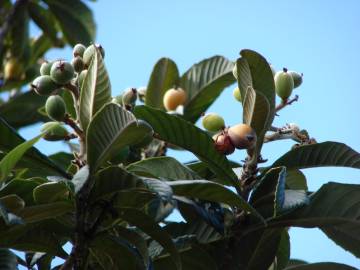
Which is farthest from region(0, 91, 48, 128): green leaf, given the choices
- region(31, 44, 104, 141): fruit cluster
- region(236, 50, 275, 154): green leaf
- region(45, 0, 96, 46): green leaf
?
region(236, 50, 275, 154): green leaf

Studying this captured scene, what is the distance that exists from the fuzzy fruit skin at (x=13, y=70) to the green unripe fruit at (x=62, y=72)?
6.80 feet

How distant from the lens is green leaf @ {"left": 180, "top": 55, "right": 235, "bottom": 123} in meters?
2.06

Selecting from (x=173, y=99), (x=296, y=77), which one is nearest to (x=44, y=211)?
(x=296, y=77)

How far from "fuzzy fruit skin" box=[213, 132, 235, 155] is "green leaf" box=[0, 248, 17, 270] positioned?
0.45 m

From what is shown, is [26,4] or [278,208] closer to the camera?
[278,208]

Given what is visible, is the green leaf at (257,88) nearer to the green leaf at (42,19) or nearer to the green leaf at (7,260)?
the green leaf at (7,260)

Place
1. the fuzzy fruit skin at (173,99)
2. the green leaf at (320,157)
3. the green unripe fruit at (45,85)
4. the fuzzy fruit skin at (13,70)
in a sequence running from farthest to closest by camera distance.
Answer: the fuzzy fruit skin at (13,70), the fuzzy fruit skin at (173,99), the green unripe fruit at (45,85), the green leaf at (320,157)

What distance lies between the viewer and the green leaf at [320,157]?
53.2 inches

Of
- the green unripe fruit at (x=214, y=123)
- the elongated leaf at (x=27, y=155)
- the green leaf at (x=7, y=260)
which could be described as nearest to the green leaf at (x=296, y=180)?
the green unripe fruit at (x=214, y=123)

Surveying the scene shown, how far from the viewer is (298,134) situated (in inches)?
58.6

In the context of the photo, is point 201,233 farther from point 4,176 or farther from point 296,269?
point 4,176

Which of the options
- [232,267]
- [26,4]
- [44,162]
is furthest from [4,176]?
[26,4]

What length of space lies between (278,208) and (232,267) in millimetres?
289

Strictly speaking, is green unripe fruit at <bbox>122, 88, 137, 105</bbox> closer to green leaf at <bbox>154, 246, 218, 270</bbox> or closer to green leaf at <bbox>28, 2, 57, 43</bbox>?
green leaf at <bbox>154, 246, 218, 270</bbox>
